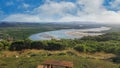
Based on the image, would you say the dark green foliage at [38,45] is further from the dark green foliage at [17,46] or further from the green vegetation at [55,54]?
the dark green foliage at [17,46]

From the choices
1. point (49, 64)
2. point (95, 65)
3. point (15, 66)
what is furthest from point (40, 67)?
point (95, 65)

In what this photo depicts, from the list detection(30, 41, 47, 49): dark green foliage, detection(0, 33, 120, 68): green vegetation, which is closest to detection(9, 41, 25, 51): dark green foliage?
detection(0, 33, 120, 68): green vegetation

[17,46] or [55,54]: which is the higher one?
[17,46]

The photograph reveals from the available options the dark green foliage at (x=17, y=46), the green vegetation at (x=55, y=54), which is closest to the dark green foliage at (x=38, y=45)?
the green vegetation at (x=55, y=54)

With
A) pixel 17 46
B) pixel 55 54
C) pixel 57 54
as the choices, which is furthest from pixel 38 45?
pixel 57 54

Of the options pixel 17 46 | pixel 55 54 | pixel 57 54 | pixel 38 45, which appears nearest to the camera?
pixel 57 54

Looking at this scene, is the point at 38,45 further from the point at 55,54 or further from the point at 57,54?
the point at 57,54

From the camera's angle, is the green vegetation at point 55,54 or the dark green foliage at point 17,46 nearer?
the green vegetation at point 55,54

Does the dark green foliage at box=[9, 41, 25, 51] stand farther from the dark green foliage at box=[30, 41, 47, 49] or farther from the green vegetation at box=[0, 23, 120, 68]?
the dark green foliage at box=[30, 41, 47, 49]

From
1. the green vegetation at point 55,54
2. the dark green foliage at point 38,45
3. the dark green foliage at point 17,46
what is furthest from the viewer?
the dark green foliage at point 38,45

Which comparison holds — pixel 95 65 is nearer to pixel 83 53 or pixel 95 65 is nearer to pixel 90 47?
pixel 83 53

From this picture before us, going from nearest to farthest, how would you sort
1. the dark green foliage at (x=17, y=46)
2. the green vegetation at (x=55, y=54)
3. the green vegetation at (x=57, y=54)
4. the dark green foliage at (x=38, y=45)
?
1. the green vegetation at (x=57, y=54)
2. the green vegetation at (x=55, y=54)
3. the dark green foliage at (x=17, y=46)
4. the dark green foliage at (x=38, y=45)
